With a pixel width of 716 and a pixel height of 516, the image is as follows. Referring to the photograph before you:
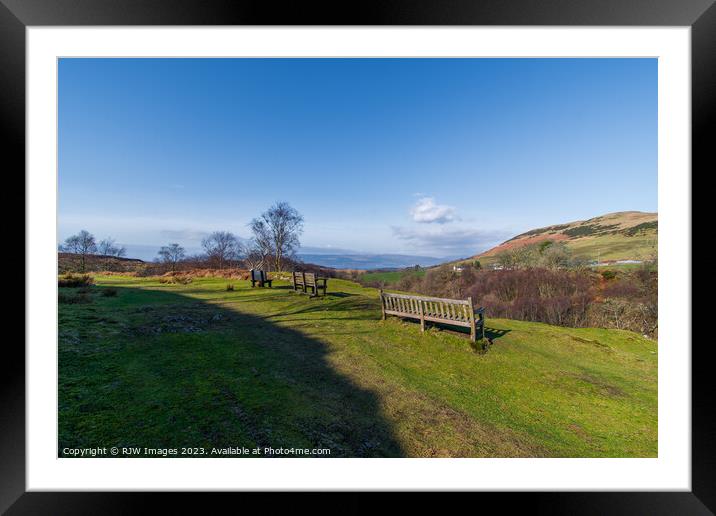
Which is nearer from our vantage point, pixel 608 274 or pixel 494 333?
pixel 494 333

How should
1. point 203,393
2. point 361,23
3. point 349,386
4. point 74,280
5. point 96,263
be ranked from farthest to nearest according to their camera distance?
1. point 96,263
2. point 74,280
3. point 349,386
4. point 203,393
5. point 361,23

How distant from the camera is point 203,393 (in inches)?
91.2

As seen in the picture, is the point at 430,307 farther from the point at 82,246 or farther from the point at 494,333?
the point at 82,246

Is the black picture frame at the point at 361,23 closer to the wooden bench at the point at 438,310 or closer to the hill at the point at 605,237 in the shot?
the wooden bench at the point at 438,310

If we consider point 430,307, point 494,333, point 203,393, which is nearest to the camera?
point 203,393

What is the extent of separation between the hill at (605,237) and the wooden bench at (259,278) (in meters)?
6.86

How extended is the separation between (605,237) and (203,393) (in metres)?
7.92

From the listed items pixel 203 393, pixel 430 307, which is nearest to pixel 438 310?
pixel 430 307

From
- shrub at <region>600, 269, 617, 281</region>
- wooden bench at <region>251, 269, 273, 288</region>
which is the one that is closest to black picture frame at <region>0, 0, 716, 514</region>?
shrub at <region>600, 269, 617, 281</region>

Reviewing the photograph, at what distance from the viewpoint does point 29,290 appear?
78.6 inches

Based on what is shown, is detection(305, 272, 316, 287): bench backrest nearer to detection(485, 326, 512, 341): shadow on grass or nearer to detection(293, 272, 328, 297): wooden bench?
→ detection(293, 272, 328, 297): wooden bench

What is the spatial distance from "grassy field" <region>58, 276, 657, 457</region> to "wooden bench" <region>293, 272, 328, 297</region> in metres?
2.03

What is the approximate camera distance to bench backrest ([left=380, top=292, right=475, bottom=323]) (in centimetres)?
388

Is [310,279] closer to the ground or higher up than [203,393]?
higher up
